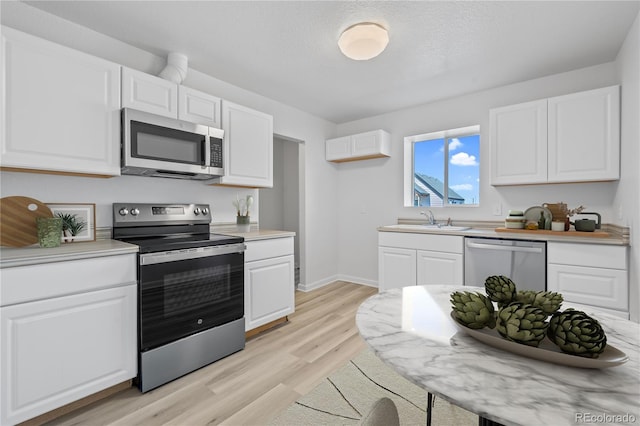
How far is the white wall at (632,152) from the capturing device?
Result: 197 centimetres

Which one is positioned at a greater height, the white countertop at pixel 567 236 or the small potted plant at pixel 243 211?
the small potted plant at pixel 243 211

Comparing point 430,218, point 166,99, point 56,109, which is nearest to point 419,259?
point 430,218

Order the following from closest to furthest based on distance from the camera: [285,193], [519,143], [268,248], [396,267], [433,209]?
[268,248] < [519,143] < [396,267] < [433,209] < [285,193]

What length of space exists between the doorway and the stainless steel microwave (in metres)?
2.63

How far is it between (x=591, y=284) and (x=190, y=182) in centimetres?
346

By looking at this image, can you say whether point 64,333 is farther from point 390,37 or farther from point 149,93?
point 390,37

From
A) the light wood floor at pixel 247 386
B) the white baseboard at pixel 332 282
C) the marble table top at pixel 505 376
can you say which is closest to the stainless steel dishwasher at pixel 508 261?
the light wood floor at pixel 247 386

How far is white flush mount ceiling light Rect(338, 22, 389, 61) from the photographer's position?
2.04 m

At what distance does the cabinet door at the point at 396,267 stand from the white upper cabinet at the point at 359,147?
1.39 meters

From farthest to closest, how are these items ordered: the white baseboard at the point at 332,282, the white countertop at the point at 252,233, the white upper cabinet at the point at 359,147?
the white baseboard at the point at 332,282 < the white upper cabinet at the point at 359,147 < the white countertop at the point at 252,233

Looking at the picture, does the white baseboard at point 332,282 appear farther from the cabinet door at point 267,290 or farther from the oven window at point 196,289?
the oven window at point 196,289

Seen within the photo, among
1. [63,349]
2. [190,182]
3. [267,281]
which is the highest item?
[190,182]

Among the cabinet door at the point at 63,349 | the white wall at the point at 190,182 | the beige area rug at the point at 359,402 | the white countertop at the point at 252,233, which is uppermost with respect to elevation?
the white wall at the point at 190,182

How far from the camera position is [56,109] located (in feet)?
5.77
